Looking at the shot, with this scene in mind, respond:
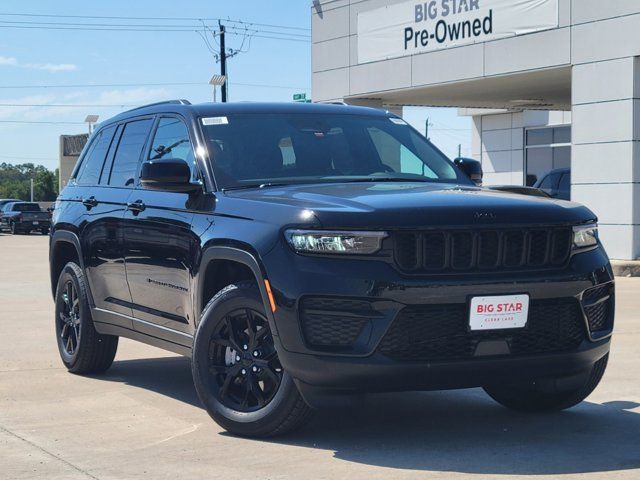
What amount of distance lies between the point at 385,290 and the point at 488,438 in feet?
3.97

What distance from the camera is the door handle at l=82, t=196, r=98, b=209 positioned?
8.26 meters

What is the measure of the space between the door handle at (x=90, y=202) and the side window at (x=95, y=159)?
0.18 m

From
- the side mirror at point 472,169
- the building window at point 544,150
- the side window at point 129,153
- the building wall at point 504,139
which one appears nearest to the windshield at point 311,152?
the side mirror at point 472,169

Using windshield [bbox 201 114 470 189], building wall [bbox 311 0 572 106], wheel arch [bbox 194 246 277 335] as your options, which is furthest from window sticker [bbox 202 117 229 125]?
building wall [bbox 311 0 572 106]

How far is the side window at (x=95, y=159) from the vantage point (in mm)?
8664

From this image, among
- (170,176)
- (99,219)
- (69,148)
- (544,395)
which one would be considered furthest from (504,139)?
(69,148)

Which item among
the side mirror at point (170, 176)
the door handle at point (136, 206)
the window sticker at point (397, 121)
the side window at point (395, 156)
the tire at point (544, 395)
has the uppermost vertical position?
the window sticker at point (397, 121)

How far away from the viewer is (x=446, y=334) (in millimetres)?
5586

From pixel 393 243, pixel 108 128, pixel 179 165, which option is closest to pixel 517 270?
pixel 393 243

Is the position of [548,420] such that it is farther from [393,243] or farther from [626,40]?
[626,40]

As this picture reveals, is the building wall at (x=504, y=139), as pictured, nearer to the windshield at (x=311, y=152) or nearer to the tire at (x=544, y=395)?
the windshield at (x=311, y=152)

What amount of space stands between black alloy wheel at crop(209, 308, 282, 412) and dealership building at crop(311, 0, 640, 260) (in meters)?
16.1

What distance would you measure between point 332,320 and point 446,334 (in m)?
0.55

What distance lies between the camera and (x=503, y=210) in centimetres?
578
